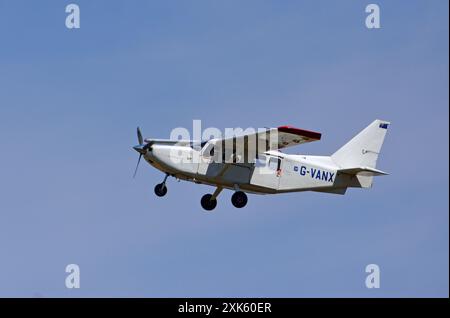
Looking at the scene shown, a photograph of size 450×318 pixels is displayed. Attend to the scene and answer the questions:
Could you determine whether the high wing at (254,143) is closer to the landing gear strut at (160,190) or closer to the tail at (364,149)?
the landing gear strut at (160,190)

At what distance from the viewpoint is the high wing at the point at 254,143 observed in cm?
3534

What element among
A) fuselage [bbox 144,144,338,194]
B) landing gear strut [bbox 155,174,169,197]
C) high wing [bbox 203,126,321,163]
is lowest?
landing gear strut [bbox 155,174,169,197]

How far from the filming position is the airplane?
121 ft

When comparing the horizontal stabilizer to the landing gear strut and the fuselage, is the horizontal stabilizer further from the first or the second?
the landing gear strut

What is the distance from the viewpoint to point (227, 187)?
125 feet

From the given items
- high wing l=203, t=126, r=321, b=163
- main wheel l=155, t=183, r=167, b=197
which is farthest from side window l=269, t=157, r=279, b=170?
main wheel l=155, t=183, r=167, b=197

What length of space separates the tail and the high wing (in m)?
3.87

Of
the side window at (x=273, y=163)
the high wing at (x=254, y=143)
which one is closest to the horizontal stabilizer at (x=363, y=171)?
the side window at (x=273, y=163)

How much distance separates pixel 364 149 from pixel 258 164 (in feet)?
14.7

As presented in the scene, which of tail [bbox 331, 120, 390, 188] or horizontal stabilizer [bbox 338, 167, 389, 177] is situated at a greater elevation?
tail [bbox 331, 120, 390, 188]

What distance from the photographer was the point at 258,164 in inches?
1496

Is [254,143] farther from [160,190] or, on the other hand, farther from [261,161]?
[160,190]

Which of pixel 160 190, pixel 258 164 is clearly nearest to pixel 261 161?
pixel 258 164
